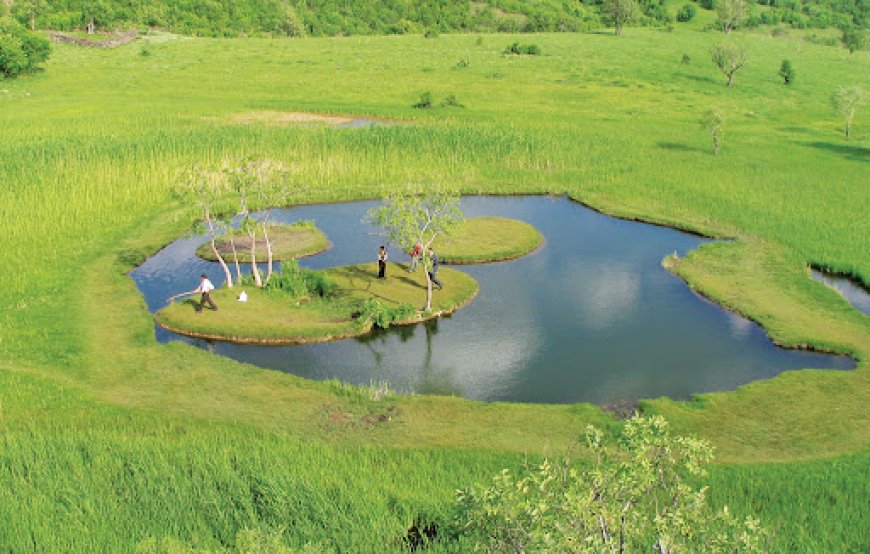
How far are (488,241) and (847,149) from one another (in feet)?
144

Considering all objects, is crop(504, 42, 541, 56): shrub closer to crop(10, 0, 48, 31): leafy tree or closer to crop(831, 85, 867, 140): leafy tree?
crop(831, 85, 867, 140): leafy tree

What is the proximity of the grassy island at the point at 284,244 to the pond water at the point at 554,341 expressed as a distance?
0.97 metres

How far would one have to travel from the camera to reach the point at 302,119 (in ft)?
277

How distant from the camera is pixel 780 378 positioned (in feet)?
110

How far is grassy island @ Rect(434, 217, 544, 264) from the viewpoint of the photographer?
4750cm

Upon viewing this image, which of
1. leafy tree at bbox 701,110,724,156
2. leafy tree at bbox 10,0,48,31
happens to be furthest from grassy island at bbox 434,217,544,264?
leafy tree at bbox 10,0,48,31

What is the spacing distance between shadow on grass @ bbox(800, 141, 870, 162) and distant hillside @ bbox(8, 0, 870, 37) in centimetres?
10068

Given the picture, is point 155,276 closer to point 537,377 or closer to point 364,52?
point 537,377

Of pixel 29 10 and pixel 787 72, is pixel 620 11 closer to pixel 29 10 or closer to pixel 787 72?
pixel 787 72

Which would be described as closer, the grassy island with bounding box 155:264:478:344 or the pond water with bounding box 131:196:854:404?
the pond water with bounding box 131:196:854:404

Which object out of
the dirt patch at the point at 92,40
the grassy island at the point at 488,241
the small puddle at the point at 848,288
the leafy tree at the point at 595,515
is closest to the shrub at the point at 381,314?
the grassy island at the point at 488,241

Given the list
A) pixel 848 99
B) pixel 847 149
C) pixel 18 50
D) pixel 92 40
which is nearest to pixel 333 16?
pixel 92 40

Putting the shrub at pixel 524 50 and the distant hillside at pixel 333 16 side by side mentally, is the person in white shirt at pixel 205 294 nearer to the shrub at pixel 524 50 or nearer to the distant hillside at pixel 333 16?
the shrub at pixel 524 50

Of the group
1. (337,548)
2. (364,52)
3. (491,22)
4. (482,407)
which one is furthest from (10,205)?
(491,22)
